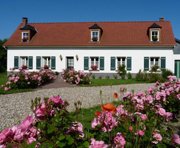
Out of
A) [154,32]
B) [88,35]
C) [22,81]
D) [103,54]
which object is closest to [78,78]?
[22,81]

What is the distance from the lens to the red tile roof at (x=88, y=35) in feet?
98.7

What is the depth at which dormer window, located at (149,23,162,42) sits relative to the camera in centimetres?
2991

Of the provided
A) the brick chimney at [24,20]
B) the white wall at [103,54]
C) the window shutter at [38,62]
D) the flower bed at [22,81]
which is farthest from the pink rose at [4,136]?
the brick chimney at [24,20]

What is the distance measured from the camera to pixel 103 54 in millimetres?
30078

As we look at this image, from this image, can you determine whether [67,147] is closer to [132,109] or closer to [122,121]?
[122,121]

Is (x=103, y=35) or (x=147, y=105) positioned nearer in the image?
(x=147, y=105)

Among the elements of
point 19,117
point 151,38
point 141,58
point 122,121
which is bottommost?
point 19,117

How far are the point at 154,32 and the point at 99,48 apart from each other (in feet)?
17.1

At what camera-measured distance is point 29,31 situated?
3198 centimetres

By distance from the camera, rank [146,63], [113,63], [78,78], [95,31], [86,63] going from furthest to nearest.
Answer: [95,31]
[86,63]
[113,63]
[146,63]
[78,78]

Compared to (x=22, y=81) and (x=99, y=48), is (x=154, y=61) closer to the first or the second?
(x=99, y=48)

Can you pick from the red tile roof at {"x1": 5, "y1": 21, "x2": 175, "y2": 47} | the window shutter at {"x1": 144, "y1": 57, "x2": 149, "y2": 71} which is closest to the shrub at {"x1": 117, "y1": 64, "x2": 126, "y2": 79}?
the window shutter at {"x1": 144, "y1": 57, "x2": 149, "y2": 71}

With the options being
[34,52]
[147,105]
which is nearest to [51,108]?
[147,105]

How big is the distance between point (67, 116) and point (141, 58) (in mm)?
26926
